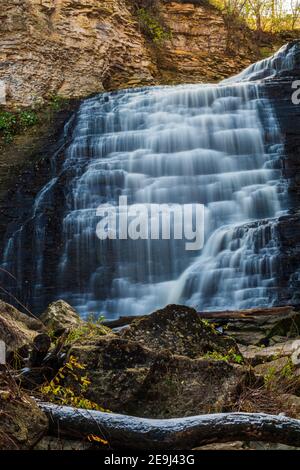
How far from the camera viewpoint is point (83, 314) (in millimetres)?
10852

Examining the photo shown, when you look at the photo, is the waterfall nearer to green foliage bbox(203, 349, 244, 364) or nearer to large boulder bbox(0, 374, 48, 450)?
green foliage bbox(203, 349, 244, 364)

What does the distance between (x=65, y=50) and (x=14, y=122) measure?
3.36 metres

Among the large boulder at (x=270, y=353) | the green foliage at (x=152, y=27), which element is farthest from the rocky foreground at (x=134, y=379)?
the green foliage at (x=152, y=27)

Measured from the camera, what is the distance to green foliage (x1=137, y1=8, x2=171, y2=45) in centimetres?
2097

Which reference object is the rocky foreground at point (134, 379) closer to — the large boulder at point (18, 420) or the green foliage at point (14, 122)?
the large boulder at point (18, 420)

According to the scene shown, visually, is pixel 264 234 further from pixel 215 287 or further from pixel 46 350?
pixel 46 350

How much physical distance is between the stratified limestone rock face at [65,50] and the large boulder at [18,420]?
14.7 m

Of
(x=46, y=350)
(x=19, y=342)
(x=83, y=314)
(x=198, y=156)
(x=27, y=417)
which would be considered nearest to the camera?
(x=27, y=417)

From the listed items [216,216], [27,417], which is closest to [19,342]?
[27,417]

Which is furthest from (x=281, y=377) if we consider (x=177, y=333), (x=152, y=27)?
(x=152, y=27)

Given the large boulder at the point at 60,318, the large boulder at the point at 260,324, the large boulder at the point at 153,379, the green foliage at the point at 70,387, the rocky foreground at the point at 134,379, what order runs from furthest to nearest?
1. the large boulder at the point at 260,324
2. the large boulder at the point at 60,318
3. the large boulder at the point at 153,379
4. the green foliage at the point at 70,387
5. the rocky foreground at the point at 134,379

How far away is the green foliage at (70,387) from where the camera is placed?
160 inches

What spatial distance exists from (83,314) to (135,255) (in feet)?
5.08

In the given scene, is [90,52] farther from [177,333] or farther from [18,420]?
[18,420]
